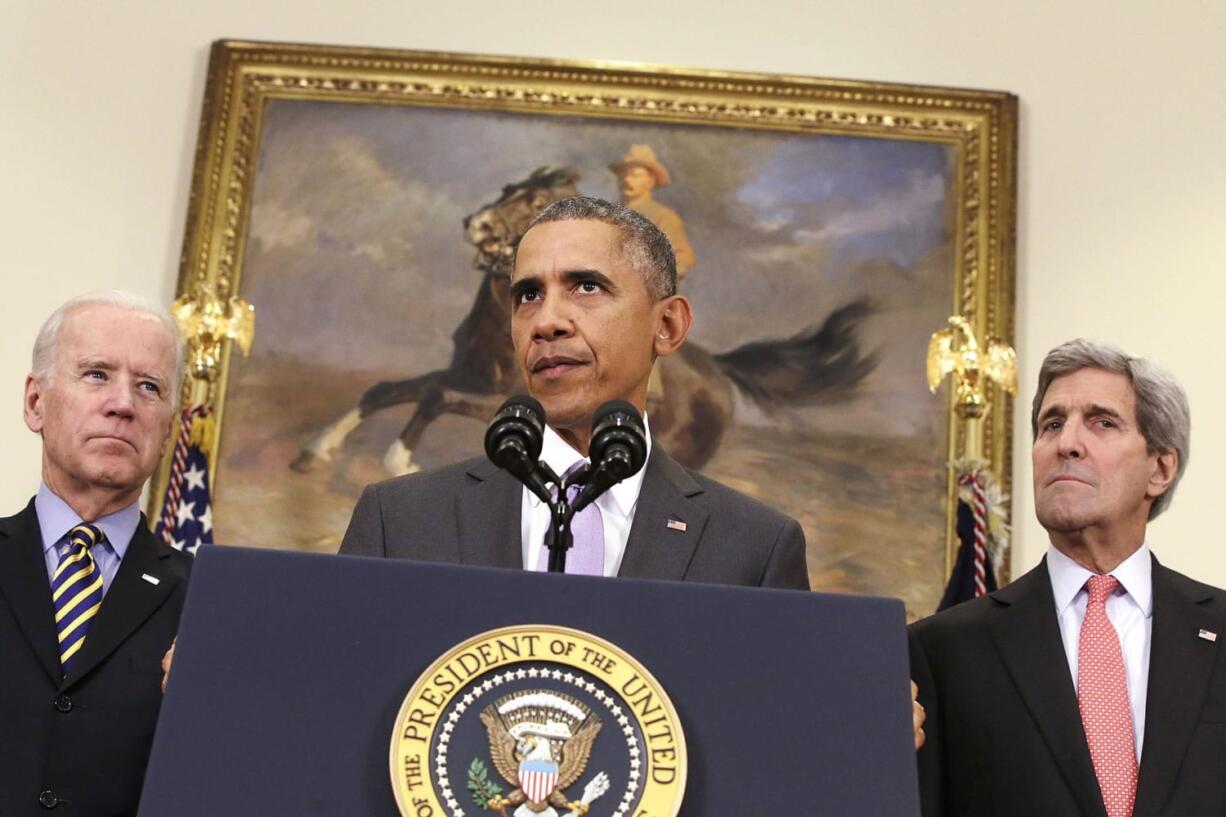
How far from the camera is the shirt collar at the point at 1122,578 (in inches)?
140

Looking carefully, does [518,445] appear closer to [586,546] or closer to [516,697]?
[516,697]

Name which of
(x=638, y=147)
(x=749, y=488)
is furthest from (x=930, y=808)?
(x=638, y=147)

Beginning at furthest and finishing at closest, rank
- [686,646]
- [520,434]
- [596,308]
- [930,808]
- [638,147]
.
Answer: [638,147] → [930,808] → [596,308] → [520,434] → [686,646]


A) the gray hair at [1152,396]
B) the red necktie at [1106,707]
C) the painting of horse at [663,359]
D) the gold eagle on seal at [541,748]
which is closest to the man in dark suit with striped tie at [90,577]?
the gold eagle on seal at [541,748]

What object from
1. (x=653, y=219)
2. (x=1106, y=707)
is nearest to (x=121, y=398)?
(x=1106, y=707)

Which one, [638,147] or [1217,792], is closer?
[1217,792]

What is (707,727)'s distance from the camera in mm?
1969

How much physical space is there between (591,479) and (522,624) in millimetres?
305

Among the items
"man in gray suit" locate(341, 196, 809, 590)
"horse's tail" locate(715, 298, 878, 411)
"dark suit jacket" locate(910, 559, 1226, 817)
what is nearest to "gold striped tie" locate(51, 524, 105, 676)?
"man in gray suit" locate(341, 196, 809, 590)

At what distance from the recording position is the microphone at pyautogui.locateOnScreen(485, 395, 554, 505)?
2.18m

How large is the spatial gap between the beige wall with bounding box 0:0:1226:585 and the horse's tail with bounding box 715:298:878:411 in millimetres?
733

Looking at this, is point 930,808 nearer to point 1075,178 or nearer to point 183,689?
point 183,689

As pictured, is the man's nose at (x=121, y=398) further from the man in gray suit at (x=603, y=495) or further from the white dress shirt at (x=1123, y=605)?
the white dress shirt at (x=1123, y=605)

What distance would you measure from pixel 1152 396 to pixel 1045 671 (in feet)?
2.58
